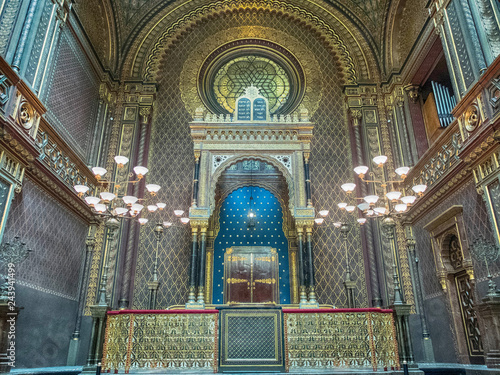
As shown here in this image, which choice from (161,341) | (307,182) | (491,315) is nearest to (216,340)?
(161,341)

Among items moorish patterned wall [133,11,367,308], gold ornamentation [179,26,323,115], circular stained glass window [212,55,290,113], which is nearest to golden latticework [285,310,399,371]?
moorish patterned wall [133,11,367,308]

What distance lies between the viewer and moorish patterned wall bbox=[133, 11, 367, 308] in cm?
1155

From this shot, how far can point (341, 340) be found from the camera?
6758 mm

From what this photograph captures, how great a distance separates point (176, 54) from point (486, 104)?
10668mm

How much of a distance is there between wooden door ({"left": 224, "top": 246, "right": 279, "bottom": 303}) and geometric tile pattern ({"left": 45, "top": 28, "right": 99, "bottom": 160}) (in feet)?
18.5

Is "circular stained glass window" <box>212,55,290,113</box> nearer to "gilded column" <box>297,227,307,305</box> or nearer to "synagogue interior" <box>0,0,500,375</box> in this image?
"synagogue interior" <box>0,0,500,375</box>

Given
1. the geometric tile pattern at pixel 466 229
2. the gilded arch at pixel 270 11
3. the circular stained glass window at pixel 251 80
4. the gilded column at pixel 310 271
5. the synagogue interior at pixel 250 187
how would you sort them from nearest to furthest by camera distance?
1. the synagogue interior at pixel 250 187
2. the geometric tile pattern at pixel 466 229
3. the gilded column at pixel 310 271
4. the gilded arch at pixel 270 11
5. the circular stained glass window at pixel 251 80

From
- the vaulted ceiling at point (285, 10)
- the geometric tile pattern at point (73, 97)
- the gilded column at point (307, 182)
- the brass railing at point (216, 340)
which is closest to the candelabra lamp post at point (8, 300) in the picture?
the brass railing at point (216, 340)

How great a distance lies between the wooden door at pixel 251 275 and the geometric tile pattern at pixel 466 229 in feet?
14.0

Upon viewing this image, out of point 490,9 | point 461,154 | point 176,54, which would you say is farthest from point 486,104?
point 176,54

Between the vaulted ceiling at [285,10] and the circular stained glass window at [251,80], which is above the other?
the vaulted ceiling at [285,10]

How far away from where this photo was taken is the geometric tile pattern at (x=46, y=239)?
7758 mm

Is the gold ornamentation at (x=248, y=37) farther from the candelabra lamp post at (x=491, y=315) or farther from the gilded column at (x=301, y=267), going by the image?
the candelabra lamp post at (x=491, y=315)

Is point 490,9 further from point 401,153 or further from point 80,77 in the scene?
point 80,77
